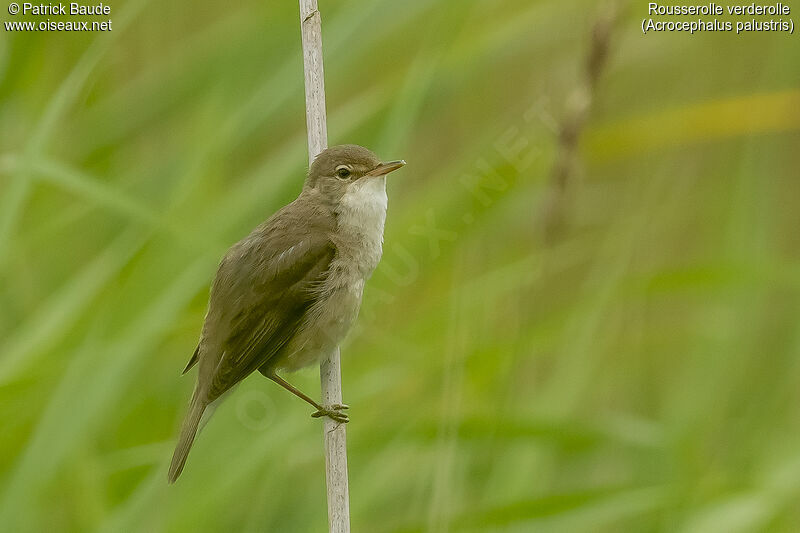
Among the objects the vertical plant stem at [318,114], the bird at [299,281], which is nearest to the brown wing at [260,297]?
the bird at [299,281]

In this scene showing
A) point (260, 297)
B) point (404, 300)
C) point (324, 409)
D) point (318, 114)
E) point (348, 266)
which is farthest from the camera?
point (404, 300)

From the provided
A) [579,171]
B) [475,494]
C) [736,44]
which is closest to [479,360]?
[475,494]

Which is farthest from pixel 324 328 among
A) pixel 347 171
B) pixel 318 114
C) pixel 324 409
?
pixel 318 114

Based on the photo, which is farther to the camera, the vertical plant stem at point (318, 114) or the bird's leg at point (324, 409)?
the bird's leg at point (324, 409)

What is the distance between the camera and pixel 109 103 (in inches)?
137

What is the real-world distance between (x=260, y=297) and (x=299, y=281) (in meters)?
0.14

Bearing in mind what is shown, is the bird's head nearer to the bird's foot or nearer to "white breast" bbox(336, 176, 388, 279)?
"white breast" bbox(336, 176, 388, 279)

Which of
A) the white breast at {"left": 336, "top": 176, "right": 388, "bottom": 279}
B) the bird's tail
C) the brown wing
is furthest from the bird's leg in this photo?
the white breast at {"left": 336, "top": 176, "right": 388, "bottom": 279}

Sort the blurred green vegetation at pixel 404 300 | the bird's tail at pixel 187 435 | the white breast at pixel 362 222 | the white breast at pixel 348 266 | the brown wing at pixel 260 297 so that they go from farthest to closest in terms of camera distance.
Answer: the white breast at pixel 362 222 → the white breast at pixel 348 266 → the brown wing at pixel 260 297 → the blurred green vegetation at pixel 404 300 → the bird's tail at pixel 187 435

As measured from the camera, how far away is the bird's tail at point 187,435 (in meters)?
2.73

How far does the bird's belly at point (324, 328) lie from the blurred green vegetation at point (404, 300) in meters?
0.15

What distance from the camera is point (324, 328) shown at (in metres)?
3.18

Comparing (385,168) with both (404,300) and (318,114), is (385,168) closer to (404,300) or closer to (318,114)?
(318,114)

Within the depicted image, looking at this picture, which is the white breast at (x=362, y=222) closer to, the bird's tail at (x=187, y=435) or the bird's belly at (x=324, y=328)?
the bird's belly at (x=324, y=328)
